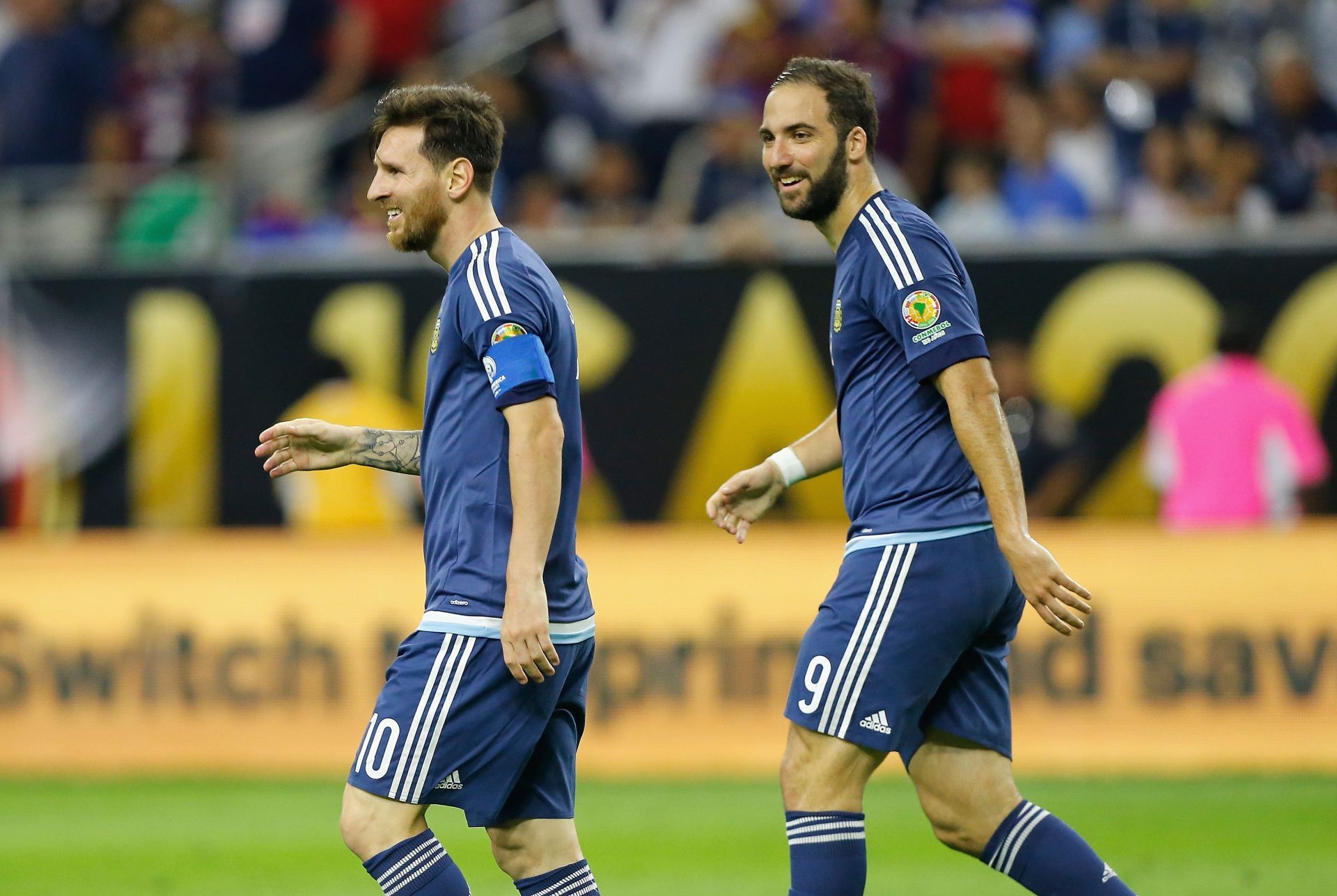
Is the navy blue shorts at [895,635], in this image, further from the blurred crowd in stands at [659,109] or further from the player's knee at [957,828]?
the blurred crowd in stands at [659,109]

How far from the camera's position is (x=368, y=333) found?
39.5 ft

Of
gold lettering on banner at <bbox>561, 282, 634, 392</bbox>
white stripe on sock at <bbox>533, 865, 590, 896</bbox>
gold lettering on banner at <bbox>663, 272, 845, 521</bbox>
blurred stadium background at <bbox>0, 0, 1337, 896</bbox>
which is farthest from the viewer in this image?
gold lettering on banner at <bbox>561, 282, 634, 392</bbox>

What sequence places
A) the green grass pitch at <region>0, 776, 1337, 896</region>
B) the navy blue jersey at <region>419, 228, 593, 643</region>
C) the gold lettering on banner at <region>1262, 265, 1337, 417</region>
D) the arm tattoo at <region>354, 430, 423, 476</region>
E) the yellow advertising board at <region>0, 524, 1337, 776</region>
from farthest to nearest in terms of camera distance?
the gold lettering on banner at <region>1262, 265, 1337, 417</region>
the yellow advertising board at <region>0, 524, 1337, 776</region>
the green grass pitch at <region>0, 776, 1337, 896</region>
the arm tattoo at <region>354, 430, 423, 476</region>
the navy blue jersey at <region>419, 228, 593, 643</region>

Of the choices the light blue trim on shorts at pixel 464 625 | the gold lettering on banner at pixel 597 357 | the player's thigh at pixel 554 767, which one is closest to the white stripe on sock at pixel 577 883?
the player's thigh at pixel 554 767

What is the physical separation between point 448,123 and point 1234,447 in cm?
687

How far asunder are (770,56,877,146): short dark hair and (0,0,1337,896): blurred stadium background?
3242 mm

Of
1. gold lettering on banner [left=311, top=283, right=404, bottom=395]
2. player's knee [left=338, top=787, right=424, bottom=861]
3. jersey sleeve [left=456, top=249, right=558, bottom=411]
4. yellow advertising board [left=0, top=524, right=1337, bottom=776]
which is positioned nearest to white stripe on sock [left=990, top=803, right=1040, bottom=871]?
player's knee [left=338, top=787, right=424, bottom=861]

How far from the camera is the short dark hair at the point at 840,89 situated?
4.97m

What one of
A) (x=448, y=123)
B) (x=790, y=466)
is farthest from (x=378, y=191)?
(x=790, y=466)

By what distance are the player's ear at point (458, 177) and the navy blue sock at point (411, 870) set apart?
63.6 inches

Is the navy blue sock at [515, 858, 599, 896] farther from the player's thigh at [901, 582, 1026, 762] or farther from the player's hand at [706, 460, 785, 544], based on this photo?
the player's hand at [706, 460, 785, 544]

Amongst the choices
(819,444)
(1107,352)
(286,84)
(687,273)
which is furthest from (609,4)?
(819,444)

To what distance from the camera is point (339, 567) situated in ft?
34.4

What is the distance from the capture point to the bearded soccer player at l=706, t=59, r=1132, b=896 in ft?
15.5
